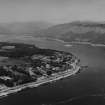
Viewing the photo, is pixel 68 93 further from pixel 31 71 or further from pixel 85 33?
pixel 85 33

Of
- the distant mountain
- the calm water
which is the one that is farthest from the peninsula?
the distant mountain

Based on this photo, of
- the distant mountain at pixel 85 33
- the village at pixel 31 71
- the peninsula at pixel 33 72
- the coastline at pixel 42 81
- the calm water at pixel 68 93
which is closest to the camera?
the calm water at pixel 68 93

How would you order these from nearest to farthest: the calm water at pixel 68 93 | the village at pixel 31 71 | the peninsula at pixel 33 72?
the calm water at pixel 68 93 → the peninsula at pixel 33 72 → the village at pixel 31 71

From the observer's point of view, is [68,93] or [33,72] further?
[33,72]

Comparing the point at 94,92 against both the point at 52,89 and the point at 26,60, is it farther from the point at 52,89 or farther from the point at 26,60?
the point at 26,60

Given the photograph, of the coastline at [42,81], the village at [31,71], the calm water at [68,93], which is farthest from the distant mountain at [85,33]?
the calm water at [68,93]

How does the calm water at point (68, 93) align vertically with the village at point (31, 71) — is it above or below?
below

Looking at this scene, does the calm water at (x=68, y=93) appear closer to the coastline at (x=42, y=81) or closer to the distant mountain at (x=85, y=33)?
the coastline at (x=42, y=81)

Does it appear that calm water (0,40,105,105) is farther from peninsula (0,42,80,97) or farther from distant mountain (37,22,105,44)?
distant mountain (37,22,105,44)

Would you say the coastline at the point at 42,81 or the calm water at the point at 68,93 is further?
the coastline at the point at 42,81

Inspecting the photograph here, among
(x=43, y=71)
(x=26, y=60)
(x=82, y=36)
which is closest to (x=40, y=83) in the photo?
(x=43, y=71)

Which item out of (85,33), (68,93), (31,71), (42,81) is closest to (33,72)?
(31,71)

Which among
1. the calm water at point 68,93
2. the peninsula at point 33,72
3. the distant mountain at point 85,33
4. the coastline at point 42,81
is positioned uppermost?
the distant mountain at point 85,33
